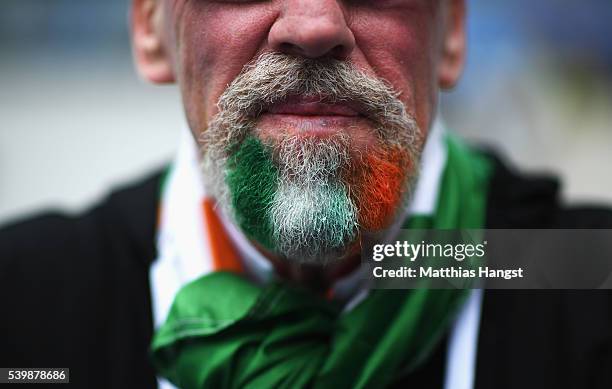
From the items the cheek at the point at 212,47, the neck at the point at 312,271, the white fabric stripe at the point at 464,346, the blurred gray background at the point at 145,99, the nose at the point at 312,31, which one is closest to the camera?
the nose at the point at 312,31

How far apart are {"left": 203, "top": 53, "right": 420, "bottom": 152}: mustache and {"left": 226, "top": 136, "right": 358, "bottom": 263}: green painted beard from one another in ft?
0.22

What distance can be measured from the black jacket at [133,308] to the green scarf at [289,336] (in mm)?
126

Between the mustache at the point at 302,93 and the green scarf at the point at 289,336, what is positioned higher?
the mustache at the point at 302,93

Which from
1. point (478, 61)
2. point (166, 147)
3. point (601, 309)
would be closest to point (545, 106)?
point (478, 61)

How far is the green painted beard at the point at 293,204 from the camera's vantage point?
4.87 ft

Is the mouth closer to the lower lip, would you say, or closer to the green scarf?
the lower lip

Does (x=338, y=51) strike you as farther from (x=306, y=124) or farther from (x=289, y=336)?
(x=289, y=336)

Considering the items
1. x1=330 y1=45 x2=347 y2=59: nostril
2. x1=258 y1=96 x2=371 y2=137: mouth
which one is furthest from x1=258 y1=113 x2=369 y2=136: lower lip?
x1=330 y1=45 x2=347 y2=59: nostril

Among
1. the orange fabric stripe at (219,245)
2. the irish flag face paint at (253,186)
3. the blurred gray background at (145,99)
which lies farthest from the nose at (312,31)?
the blurred gray background at (145,99)

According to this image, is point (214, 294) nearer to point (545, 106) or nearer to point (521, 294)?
point (521, 294)

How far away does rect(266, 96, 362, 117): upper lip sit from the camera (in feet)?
4.89

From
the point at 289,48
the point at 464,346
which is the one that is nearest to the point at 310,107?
the point at 289,48

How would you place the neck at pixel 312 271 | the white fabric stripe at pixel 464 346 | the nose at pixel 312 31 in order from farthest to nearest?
the neck at pixel 312 271, the white fabric stripe at pixel 464 346, the nose at pixel 312 31

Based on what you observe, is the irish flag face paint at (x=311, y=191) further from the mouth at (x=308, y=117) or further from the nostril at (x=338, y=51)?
the nostril at (x=338, y=51)
